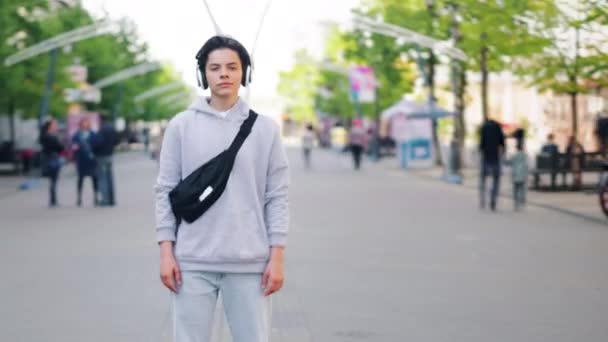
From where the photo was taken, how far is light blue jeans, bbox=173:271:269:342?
4449 millimetres

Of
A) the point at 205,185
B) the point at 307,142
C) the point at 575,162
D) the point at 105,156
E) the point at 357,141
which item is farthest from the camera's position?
the point at 307,142

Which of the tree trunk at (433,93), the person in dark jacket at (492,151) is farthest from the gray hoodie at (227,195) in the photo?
the tree trunk at (433,93)

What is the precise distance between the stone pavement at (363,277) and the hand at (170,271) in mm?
3750

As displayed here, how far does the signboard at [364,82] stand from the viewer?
59.3 meters

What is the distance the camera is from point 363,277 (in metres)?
11.6

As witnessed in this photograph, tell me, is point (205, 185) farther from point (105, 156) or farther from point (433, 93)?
point (433, 93)

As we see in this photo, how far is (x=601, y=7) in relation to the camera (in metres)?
18.8

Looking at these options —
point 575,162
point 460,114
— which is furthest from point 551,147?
point 575,162

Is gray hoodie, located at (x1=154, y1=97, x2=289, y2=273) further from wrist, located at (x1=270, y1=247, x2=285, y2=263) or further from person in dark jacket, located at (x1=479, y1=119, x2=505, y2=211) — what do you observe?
person in dark jacket, located at (x1=479, y1=119, x2=505, y2=211)

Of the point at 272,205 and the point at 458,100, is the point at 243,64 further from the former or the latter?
the point at 458,100

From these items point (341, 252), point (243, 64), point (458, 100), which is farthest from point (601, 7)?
point (458, 100)

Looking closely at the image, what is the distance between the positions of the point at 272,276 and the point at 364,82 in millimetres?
55225

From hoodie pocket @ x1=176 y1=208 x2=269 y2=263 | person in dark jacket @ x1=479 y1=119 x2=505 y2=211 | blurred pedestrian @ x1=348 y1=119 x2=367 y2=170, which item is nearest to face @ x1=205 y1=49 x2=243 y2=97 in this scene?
hoodie pocket @ x1=176 y1=208 x2=269 y2=263

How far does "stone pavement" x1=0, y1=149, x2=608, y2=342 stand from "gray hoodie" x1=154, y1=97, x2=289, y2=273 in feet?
12.2
